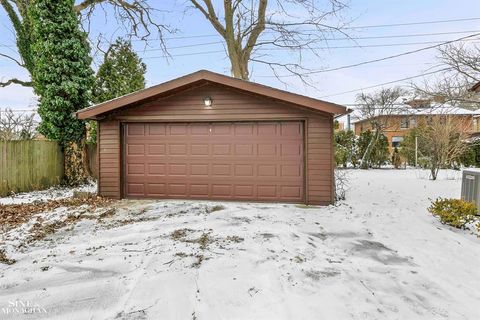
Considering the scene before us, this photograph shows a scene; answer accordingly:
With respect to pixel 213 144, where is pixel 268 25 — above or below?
above

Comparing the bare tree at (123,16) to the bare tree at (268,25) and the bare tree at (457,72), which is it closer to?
the bare tree at (268,25)

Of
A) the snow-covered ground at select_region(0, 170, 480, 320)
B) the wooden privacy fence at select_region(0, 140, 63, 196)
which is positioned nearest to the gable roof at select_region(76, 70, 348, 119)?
the snow-covered ground at select_region(0, 170, 480, 320)

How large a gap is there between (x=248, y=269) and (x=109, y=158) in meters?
5.94

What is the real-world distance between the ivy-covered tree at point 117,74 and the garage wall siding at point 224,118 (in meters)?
5.09

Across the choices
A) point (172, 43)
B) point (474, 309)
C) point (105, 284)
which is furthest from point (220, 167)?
point (172, 43)

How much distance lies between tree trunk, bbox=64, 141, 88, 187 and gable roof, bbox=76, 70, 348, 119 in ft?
12.6

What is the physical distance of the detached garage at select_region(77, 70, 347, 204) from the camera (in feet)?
24.5

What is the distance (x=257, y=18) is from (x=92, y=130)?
340 inches

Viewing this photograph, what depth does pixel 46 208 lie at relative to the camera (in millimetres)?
7152

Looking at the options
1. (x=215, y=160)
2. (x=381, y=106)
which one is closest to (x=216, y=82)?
(x=215, y=160)

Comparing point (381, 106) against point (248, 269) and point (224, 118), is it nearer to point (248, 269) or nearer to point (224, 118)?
point (224, 118)

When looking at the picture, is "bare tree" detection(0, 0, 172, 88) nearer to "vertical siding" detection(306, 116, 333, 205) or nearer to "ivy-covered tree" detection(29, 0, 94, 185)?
"ivy-covered tree" detection(29, 0, 94, 185)

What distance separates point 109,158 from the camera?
821cm

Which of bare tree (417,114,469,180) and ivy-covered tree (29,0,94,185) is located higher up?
ivy-covered tree (29,0,94,185)
